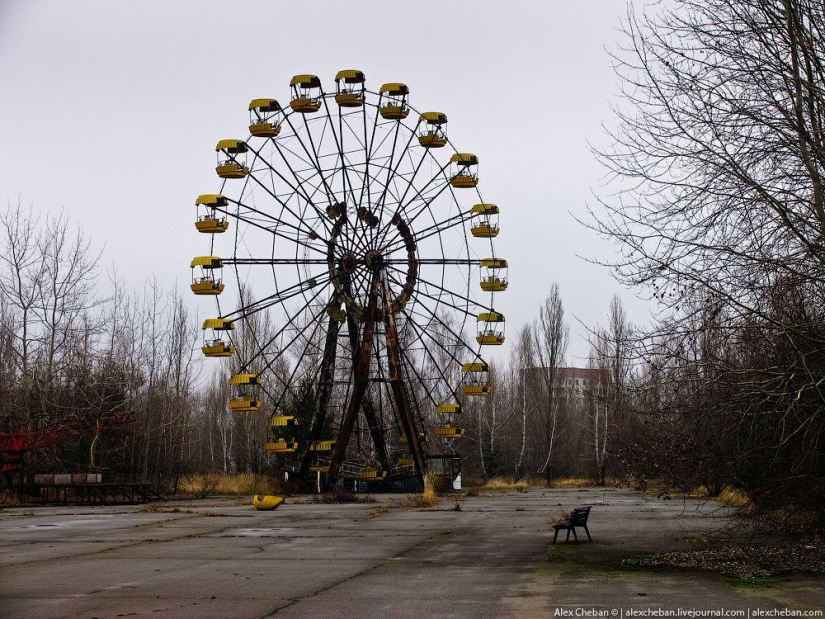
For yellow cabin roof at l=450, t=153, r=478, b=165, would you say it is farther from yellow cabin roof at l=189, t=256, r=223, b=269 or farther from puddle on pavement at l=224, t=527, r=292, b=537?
puddle on pavement at l=224, t=527, r=292, b=537

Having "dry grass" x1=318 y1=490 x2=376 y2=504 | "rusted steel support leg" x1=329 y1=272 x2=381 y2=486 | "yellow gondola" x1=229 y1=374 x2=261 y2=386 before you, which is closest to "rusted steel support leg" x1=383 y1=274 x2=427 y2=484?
"rusted steel support leg" x1=329 y1=272 x2=381 y2=486

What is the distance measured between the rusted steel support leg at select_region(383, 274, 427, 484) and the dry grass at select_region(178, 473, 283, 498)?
662cm

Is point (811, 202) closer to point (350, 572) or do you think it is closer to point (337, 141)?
point (350, 572)

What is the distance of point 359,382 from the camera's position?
3334cm

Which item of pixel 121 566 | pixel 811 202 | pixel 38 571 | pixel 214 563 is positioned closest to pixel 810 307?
pixel 811 202

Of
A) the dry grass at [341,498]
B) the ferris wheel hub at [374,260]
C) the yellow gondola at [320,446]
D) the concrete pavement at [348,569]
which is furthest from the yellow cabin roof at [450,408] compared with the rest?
the concrete pavement at [348,569]

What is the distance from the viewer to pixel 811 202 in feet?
35.2

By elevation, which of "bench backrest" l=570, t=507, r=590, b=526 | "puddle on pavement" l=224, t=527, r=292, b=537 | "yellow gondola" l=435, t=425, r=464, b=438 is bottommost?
"puddle on pavement" l=224, t=527, r=292, b=537

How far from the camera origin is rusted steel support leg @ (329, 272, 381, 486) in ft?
109

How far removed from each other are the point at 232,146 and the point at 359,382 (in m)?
10.3

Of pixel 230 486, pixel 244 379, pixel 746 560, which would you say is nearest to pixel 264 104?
pixel 244 379

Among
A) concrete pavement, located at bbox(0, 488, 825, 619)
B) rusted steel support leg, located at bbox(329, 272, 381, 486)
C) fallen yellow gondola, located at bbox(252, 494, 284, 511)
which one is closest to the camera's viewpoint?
concrete pavement, located at bbox(0, 488, 825, 619)

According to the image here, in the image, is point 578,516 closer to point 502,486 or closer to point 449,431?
point 449,431

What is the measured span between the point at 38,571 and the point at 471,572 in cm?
654
